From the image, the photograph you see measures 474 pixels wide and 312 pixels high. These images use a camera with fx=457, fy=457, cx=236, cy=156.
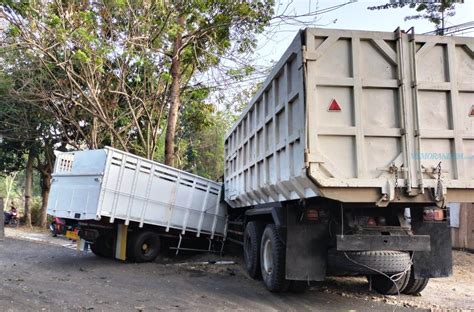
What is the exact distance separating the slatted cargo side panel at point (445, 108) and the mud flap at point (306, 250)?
5.22 feet

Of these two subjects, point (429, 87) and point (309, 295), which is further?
point (309, 295)

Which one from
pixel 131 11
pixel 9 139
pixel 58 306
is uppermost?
pixel 131 11

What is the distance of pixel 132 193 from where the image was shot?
9.31m

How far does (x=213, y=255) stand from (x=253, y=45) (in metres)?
6.16

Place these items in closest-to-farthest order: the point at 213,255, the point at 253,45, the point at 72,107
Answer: the point at 213,255, the point at 253,45, the point at 72,107

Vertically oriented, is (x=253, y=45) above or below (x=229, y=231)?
above

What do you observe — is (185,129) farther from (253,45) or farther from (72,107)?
(253,45)

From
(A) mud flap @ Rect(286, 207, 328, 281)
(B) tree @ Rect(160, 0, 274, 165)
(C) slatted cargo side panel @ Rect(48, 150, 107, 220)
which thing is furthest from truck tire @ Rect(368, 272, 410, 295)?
(B) tree @ Rect(160, 0, 274, 165)

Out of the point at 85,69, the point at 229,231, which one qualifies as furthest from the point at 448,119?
the point at 85,69

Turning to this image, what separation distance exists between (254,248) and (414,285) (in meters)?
2.52

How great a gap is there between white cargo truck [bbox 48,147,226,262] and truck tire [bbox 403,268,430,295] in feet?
16.8

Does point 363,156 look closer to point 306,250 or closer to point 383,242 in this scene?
point 383,242

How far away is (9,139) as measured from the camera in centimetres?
2016

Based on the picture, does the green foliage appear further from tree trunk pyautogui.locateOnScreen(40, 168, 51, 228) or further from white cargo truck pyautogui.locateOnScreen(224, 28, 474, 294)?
white cargo truck pyautogui.locateOnScreen(224, 28, 474, 294)
